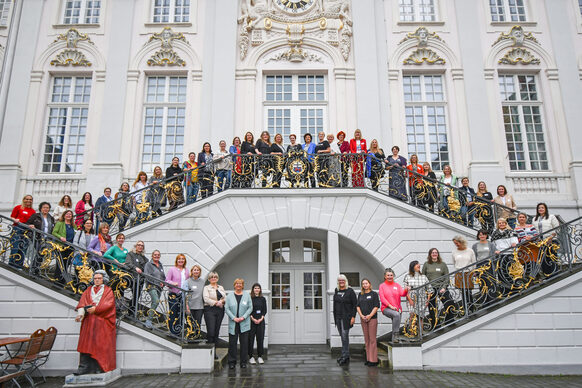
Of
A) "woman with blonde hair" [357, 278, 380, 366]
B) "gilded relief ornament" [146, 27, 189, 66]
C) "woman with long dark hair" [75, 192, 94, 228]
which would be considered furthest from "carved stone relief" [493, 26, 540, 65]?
"woman with long dark hair" [75, 192, 94, 228]

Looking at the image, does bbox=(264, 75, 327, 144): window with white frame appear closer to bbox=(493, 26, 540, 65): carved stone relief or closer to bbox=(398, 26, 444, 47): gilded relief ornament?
bbox=(398, 26, 444, 47): gilded relief ornament

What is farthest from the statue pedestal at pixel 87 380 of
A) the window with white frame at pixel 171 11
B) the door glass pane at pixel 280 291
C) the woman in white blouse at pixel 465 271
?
the window with white frame at pixel 171 11

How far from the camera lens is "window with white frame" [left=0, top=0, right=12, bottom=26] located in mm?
14785

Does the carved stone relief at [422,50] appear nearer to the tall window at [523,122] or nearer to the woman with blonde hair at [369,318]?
the tall window at [523,122]

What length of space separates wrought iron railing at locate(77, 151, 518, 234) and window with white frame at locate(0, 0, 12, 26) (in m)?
9.29

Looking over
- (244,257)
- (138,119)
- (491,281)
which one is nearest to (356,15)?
(138,119)

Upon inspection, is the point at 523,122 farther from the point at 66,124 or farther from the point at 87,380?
the point at 66,124

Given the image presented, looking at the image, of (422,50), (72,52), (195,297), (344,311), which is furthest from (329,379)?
(72,52)

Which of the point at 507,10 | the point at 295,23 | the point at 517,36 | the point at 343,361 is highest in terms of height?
the point at 507,10

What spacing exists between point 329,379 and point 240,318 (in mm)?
2009

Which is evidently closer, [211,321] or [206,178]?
[211,321]

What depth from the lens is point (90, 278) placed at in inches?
314

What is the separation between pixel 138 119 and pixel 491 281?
1106 centimetres

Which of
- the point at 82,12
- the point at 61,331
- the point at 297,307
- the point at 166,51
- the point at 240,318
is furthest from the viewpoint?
the point at 82,12
